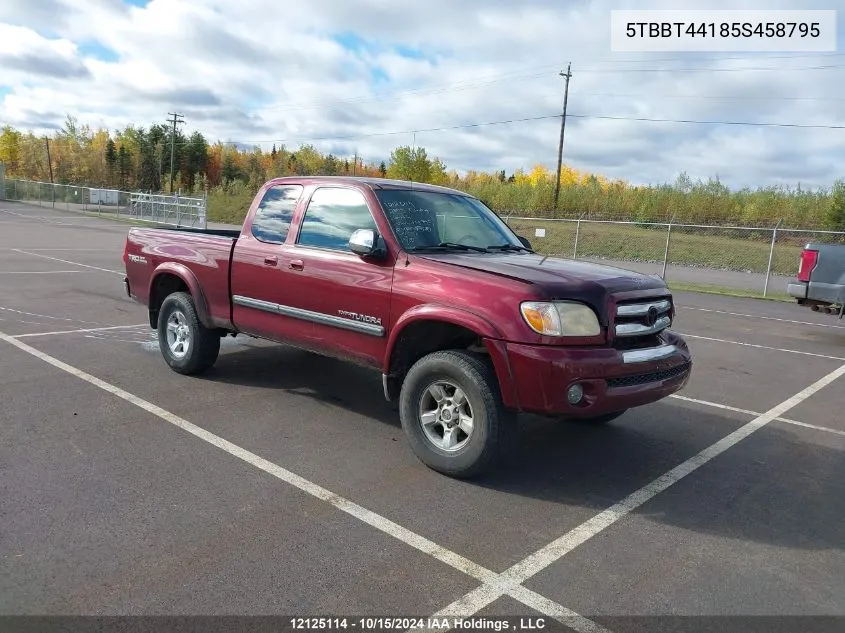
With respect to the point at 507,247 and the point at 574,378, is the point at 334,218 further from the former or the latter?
the point at 574,378

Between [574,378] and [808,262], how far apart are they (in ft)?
27.9

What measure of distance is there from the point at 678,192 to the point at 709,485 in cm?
4594

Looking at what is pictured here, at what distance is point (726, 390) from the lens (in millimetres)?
7168

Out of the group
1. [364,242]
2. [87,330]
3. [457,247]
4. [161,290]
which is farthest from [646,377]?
[87,330]

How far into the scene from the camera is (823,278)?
414 inches

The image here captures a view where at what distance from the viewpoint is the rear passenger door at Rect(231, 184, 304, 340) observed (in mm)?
5547

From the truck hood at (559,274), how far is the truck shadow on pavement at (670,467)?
0.96 meters

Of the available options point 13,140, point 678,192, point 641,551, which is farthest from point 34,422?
point 13,140

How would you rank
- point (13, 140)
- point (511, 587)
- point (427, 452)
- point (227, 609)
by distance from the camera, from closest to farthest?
point (227, 609)
point (511, 587)
point (427, 452)
point (13, 140)

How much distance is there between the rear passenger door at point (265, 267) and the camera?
555 centimetres

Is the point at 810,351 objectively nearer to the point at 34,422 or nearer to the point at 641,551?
the point at 641,551

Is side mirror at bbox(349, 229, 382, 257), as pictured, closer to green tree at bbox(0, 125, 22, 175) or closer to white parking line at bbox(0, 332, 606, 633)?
white parking line at bbox(0, 332, 606, 633)

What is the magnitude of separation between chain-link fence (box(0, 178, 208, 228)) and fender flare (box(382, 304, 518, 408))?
103 ft

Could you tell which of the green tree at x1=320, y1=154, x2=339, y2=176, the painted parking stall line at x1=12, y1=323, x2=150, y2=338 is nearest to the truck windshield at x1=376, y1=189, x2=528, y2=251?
the painted parking stall line at x1=12, y1=323, x2=150, y2=338
